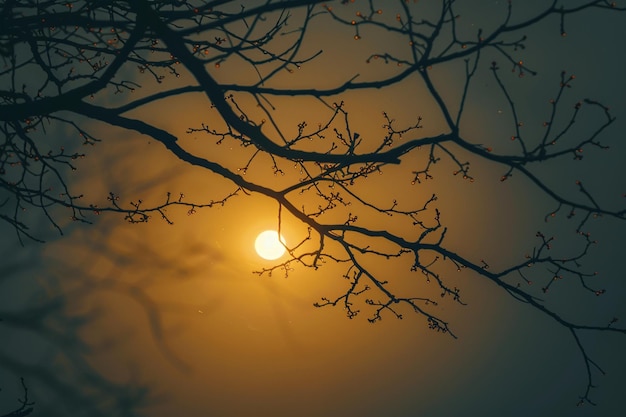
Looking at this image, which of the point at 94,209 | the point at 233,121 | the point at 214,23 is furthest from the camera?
the point at 94,209

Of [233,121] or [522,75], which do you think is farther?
[233,121]

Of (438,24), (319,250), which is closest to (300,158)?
(319,250)

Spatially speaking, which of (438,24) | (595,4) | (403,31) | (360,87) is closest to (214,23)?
(360,87)

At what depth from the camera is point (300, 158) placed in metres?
3.89

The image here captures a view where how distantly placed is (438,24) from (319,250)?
2.39m

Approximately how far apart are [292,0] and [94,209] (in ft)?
8.53

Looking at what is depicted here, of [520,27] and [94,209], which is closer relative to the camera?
[520,27]

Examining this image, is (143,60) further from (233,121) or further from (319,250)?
(319,250)

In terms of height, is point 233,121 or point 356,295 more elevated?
point 233,121

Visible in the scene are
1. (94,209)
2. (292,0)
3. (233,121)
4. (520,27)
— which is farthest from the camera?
(94,209)

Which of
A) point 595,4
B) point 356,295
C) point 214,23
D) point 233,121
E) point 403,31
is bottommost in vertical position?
point 356,295

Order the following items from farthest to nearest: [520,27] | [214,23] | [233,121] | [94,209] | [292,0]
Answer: [94,209]
[233,121]
[214,23]
[292,0]
[520,27]

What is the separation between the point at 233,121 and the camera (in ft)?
12.6

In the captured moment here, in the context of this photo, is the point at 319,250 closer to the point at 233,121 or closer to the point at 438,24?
the point at 233,121
